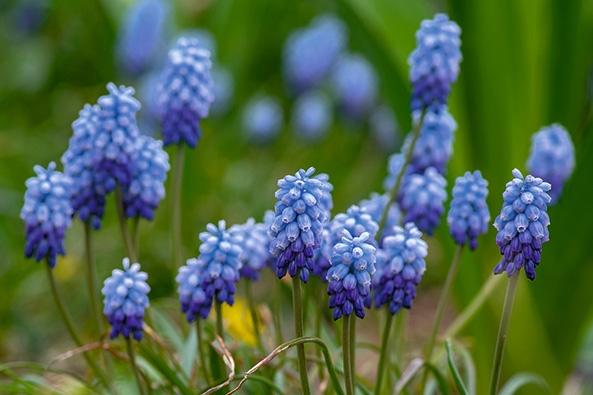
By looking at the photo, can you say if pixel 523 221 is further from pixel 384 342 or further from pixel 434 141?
pixel 434 141

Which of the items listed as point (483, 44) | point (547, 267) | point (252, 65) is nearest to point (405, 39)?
point (483, 44)

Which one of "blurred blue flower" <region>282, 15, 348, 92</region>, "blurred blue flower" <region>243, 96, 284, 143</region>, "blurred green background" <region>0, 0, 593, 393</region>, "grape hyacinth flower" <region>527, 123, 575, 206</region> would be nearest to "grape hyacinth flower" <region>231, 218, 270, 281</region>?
"grape hyacinth flower" <region>527, 123, 575, 206</region>

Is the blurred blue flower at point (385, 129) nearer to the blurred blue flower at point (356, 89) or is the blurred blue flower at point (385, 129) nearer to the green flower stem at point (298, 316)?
the blurred blue flower at point (356, 89)

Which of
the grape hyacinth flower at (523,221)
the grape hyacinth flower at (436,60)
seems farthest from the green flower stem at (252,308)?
the grape hyacinth flower at (523,221)

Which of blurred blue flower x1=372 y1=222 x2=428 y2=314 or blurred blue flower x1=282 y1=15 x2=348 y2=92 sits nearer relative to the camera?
blurred blue flower x1=372 y1=222 x2=428 y2=314

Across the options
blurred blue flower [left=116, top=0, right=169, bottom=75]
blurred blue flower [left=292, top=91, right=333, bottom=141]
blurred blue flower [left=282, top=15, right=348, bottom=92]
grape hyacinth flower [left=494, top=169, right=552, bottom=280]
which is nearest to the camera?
grape hyacinth flower [left=494, top=169, right=552, bottom=280]

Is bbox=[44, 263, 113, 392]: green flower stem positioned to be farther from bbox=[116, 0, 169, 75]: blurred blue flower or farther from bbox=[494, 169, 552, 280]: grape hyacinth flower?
bbox=[116, 0, 169, 75]: blurred blue flower

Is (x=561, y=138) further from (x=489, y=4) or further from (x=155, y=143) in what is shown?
(x=155, y=143)
